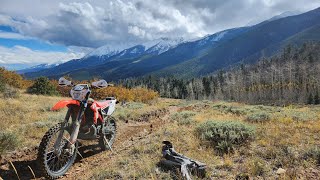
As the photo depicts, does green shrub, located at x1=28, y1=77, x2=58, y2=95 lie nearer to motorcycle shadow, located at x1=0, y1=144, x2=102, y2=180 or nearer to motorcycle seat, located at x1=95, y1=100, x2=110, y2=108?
motorcycle seat, located at x1=95, y1=100, x2=110, y2=108

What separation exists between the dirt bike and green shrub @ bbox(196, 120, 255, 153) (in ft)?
11.3

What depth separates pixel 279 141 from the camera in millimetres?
7336

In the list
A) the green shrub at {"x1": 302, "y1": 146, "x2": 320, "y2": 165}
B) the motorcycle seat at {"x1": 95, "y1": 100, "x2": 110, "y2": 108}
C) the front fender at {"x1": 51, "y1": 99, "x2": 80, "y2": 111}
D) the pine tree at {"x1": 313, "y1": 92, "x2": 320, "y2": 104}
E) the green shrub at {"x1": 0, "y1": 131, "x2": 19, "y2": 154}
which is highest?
the front fender at {"x1": 51, "y1": 99, "x2": 80, "y2": 111}

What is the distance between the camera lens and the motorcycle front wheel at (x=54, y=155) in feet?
19.3

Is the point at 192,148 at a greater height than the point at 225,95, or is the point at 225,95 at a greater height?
the point at 192,148

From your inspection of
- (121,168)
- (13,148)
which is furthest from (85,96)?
(13,148)

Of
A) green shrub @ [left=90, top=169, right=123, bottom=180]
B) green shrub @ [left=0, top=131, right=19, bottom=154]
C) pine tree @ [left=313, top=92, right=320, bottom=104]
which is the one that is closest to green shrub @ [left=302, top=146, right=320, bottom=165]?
green shrub @ [left=90, top=169, right=123, bottom=180]

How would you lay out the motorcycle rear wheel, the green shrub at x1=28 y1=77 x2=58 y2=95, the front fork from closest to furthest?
the front fork, the motorcycle rear wheel, the green shrub at x1=28 y1=77 x2=58 y2=95

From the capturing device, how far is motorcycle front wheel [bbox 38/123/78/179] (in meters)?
5.89

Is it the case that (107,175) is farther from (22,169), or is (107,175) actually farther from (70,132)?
(22,169)

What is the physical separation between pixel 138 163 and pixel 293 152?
384cm

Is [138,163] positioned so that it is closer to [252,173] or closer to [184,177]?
[184,177]

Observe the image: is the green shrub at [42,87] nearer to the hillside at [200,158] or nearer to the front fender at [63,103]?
the hillside at [200,158]

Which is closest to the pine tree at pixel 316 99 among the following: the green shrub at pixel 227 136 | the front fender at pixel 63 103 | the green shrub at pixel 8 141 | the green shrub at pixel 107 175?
the green shrub at pixel 227 136
